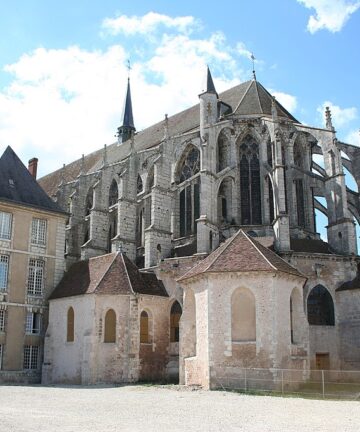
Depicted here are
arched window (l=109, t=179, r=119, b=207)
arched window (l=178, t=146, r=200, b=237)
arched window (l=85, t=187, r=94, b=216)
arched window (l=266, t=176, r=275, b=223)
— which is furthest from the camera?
arched window (l=85, t=187, r=94, b=216)

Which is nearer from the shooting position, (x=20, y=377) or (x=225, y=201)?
(x=20, y=377)

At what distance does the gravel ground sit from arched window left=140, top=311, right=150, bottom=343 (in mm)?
6143

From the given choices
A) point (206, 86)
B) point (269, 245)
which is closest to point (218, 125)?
point (206, 86)

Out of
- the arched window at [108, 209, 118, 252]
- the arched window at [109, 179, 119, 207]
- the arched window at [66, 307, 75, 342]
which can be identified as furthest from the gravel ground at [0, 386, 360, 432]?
the arched window at [109, 179, 119, 207]

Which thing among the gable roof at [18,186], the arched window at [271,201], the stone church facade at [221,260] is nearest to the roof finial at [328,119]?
the stone church facade at [221,260]

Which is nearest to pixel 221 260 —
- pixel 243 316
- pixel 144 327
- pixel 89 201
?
pixel 243 316

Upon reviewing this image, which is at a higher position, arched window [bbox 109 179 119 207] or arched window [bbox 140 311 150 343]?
arched window [bbox 109 179 119 207]

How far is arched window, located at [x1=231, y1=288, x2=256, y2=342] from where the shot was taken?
67.4ft

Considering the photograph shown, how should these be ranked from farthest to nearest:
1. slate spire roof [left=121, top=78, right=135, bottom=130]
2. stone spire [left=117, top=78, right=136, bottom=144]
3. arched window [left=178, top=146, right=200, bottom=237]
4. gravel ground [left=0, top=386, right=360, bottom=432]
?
slate spire roof [left=121, top=78, right=135, bottom=130], stone spire [left=117, top=78, right=136, bottom=144], arched window [left=178, top=146, right=200, bottom=237], gravel ground [left=0, top=386, right=360, bottom=432]

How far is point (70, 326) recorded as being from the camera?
84.2 ft

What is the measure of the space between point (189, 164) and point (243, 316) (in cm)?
1317

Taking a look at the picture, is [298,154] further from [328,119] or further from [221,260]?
[221,260]

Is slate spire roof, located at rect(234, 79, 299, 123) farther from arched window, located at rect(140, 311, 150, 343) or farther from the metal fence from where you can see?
the metal fence

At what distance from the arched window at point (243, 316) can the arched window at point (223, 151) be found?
1058 centimetres
